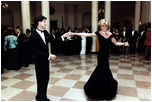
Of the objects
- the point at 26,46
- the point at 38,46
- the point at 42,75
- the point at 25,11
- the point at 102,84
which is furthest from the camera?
the point at 25,11

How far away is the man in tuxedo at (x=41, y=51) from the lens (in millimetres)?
2529

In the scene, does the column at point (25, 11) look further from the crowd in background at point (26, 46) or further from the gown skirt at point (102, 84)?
the gown skirt at point (102, 84)

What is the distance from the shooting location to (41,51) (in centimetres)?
257

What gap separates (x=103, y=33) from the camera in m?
3.06

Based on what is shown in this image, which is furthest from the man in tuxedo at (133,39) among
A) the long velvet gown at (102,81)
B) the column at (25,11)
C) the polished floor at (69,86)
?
the long velvet gown at (102,81)

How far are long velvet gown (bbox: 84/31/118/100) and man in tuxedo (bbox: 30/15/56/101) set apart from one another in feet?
3.06

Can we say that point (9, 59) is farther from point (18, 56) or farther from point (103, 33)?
point (103, 33)

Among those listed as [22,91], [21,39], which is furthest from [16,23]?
[22,91]

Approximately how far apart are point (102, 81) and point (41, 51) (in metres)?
1.33

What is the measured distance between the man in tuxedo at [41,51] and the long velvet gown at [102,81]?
93 centimetres

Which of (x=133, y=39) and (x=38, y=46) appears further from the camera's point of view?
(x=133, y=39)

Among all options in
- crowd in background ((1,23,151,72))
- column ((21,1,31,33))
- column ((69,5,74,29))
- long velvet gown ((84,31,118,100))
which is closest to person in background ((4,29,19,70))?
crowd in background ((1,23,151,72))

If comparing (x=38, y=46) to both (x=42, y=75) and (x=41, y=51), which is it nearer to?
(x=41, y=51)

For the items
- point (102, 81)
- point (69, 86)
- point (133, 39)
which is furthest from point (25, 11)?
point (133, 39)
